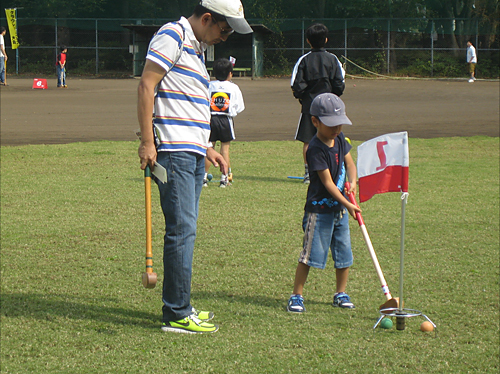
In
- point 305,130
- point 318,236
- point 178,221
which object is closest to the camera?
point 178,221

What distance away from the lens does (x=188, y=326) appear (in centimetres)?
402

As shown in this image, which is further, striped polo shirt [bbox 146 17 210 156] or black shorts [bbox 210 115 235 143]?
black shorts [bbox 210 115 235 143]

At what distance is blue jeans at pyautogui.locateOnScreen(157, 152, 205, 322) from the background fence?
33.3 m

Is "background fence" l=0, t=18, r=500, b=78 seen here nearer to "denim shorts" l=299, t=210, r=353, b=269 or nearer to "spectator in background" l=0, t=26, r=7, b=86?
"spectator in background" l=0, t=26, r=7, b=86

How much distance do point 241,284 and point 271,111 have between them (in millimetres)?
16267

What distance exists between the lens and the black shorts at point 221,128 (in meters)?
9.04

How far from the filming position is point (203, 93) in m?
3.89

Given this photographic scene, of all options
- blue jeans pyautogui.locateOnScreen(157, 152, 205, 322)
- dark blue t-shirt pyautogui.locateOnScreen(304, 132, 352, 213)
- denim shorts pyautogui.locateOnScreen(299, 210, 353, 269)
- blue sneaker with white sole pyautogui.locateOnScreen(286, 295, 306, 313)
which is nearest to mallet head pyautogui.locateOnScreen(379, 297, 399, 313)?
denim shorts pyautogui.locateOnScreen(299, 210, 353, 269)

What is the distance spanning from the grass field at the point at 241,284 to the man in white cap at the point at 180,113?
1.60 ft

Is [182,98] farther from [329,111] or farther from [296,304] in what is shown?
[296,304]

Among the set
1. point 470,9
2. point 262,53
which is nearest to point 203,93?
point 262,53

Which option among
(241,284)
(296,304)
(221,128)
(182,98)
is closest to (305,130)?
(221,128)

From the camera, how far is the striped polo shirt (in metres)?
3.76

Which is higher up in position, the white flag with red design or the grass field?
the white flag with red design
